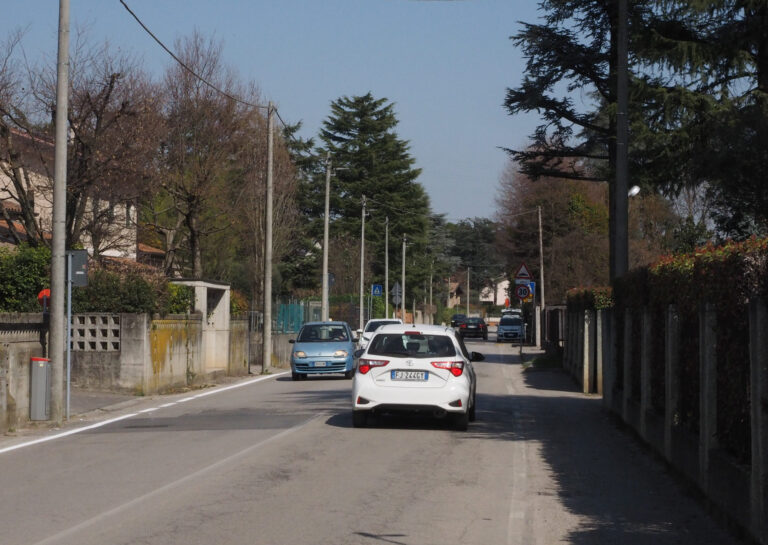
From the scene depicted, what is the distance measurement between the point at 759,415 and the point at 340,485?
4312 millimetres

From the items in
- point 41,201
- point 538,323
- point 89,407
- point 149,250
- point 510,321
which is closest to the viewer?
point 89,407

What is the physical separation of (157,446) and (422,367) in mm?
4052

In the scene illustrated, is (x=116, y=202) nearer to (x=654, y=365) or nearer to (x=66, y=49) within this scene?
(x=66, y=49)

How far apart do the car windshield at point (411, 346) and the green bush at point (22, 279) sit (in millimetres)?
10615

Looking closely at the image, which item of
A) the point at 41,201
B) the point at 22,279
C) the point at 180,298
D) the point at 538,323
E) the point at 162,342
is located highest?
the point at 41,201

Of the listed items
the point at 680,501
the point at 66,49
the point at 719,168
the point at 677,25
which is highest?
the point at 677,25

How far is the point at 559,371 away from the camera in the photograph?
32750 mm

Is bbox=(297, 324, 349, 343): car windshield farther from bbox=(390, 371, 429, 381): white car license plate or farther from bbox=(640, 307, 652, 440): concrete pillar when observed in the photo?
bbox=(640, 307, 652, 440): concrete pillar

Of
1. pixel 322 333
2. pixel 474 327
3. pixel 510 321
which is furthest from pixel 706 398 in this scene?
pixel 474 327

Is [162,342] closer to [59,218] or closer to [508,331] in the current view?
[59,218]

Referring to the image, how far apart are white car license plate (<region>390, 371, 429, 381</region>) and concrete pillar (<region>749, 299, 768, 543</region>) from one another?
7936 millimetres

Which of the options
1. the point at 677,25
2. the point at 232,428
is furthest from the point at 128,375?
the point at 677,25

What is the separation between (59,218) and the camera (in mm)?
17234

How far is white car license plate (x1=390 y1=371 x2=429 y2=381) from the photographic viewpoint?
15.5 m
